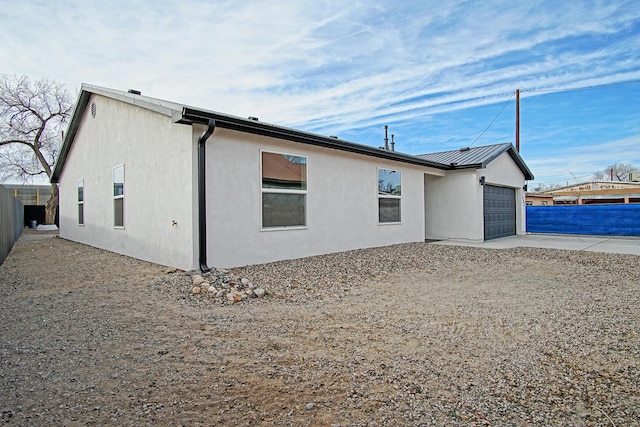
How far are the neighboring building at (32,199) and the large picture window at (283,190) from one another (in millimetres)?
25393

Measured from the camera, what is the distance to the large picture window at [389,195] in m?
10.4

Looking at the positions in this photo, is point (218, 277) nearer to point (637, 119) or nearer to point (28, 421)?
point (28, 421)

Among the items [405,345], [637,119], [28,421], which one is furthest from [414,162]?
[637,119]

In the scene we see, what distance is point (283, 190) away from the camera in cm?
765

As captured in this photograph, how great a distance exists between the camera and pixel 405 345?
327 cm

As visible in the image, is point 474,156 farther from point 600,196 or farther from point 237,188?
point 600,196

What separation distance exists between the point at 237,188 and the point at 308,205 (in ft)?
6.12

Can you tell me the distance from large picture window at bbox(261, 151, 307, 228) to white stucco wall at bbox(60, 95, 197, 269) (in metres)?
1.54

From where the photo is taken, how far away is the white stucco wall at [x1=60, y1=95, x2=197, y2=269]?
6.51 metres

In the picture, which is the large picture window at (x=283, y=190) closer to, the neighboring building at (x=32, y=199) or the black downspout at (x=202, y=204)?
the black downspout at (x=202, y=204)

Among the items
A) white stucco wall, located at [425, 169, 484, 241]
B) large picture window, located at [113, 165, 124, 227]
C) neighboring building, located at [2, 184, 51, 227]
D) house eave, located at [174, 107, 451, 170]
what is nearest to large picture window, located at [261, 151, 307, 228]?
house eave, located at [174, 107, 451, 170]

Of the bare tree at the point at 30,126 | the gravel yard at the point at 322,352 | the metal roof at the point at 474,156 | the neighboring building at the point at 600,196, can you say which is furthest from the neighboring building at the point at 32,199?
the neighboring building at the point at 600,196

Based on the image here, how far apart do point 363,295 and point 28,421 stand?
3.92 metres

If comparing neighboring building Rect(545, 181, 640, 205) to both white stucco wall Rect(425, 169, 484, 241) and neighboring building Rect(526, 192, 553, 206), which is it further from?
white stucco wall Rect(425, 169, 484, 241)
